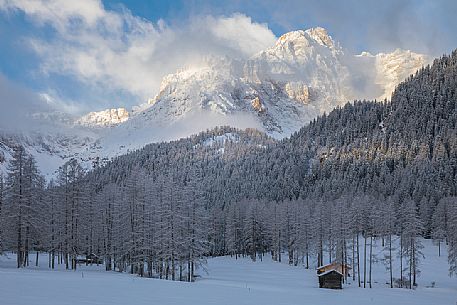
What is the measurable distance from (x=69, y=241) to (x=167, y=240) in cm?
1111

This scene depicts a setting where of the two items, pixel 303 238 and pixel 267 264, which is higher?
pixel 303 238

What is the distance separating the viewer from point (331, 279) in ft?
171

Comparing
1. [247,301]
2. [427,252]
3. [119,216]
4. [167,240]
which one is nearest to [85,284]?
[247,301]

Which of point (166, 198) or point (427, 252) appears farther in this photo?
point (427, 252)

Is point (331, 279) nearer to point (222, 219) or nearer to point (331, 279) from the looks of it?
point (331, 279)

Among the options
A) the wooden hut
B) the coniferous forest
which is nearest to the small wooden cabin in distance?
the wooden hut

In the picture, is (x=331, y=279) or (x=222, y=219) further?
(x=222, y=219)

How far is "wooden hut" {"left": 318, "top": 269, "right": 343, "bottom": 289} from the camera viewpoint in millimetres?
51844

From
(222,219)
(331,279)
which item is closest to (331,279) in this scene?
(331,279)

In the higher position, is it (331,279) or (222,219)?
(222,219)

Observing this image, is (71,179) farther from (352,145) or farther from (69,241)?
(352,145)

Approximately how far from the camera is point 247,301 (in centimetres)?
2761

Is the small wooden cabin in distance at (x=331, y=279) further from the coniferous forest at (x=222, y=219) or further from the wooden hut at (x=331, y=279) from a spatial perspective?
the coniferous forest at (x=222, y=219)

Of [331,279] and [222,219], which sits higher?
[222,219]
